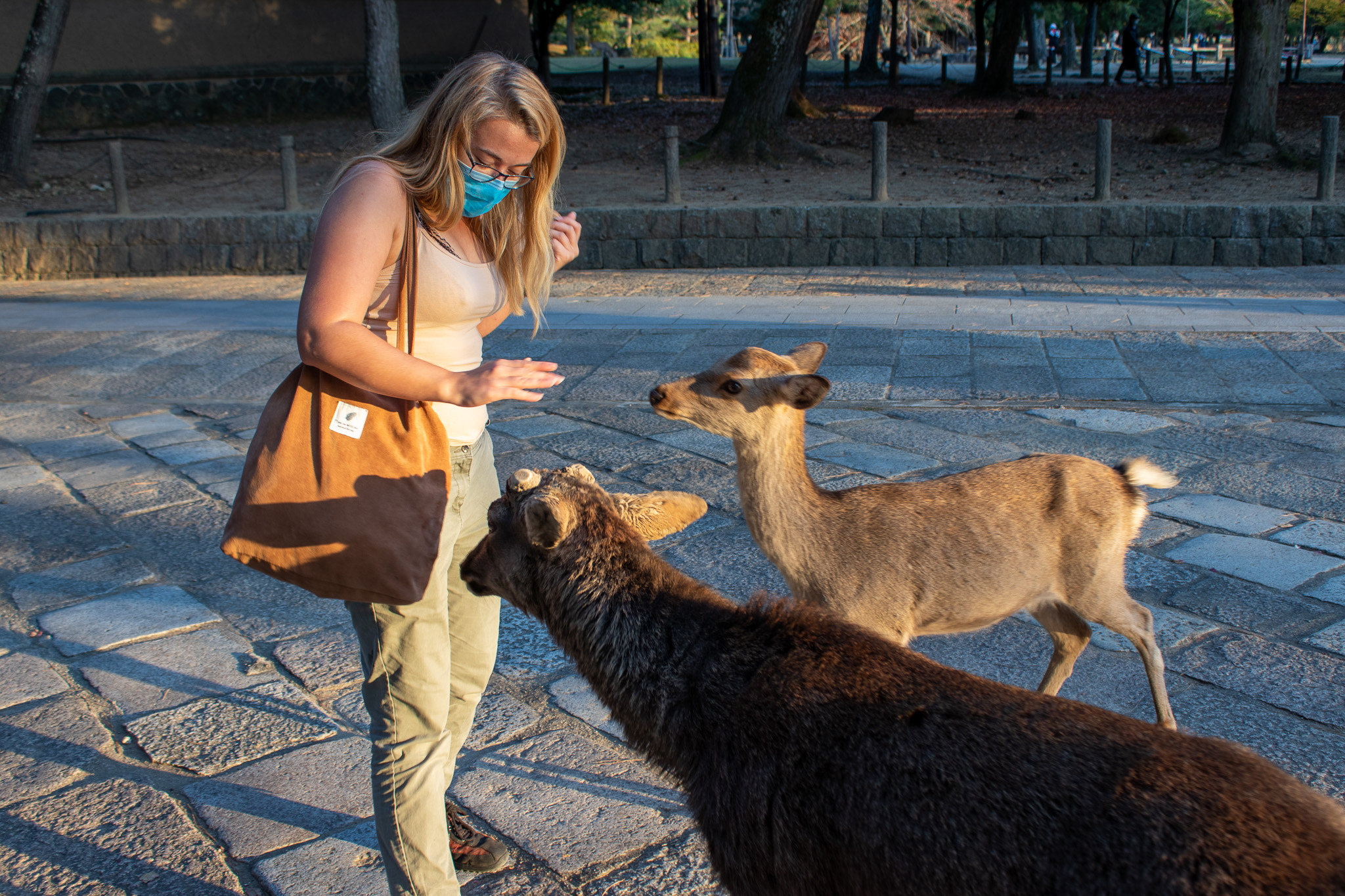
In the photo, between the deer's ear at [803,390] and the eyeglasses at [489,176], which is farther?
the deer's ear at [803,390]

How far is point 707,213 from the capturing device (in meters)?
13.3

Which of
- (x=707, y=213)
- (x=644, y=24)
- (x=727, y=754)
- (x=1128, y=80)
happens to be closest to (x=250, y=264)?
(x=707, y=213)

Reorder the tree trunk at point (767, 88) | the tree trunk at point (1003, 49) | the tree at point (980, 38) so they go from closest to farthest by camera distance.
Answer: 1. the tree trunk at point (767, 88)
2. the tree trunk at point (1003, 49)
3. the tree at point (980, 38)

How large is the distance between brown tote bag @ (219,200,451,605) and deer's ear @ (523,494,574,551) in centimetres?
23

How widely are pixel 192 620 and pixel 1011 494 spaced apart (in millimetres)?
3296

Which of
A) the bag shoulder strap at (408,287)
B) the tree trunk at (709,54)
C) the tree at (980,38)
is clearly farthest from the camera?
the tree at (980,38)

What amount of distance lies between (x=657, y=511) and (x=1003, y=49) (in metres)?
28.1

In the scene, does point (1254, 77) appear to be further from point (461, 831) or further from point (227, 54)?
point (227, 54)

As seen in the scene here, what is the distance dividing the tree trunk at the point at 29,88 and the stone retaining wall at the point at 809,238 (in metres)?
3.81

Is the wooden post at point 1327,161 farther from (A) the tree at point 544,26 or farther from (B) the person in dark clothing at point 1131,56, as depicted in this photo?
(B) the person in dark clothing at point 1131,56

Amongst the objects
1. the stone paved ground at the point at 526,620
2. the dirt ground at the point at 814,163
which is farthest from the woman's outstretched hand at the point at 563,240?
the dirt ground at the point at 814,163

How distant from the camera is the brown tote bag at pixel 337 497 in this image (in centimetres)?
231

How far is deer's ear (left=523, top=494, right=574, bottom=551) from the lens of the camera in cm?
231

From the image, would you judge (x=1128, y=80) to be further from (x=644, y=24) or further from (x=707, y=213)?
(x=644, y=24)
